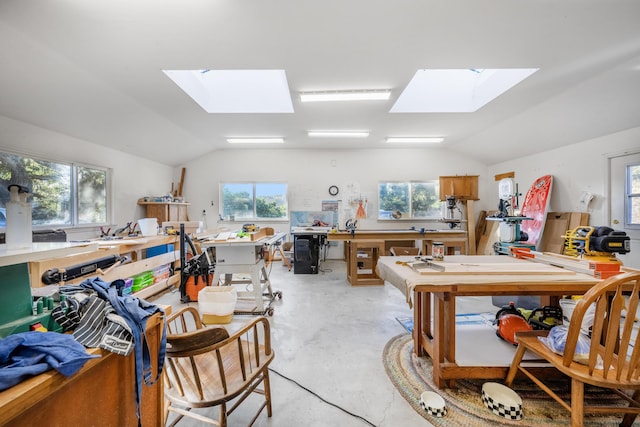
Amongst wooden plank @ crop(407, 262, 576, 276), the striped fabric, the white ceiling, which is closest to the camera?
the striped fabric

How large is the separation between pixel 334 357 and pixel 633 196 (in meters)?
4.83

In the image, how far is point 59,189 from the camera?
3699mm

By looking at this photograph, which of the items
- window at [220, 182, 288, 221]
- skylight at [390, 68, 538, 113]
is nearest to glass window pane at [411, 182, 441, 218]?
skylight at [390, 68, 538, 113]

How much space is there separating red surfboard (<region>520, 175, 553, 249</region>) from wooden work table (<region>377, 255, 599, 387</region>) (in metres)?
3.44

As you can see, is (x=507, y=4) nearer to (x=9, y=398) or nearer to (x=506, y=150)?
(x=9, y=398)

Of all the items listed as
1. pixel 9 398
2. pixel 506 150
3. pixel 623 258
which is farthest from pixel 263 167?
pixel 623 258

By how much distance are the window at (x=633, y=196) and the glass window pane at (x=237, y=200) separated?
6.81 metres

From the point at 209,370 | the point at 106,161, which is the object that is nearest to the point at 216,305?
the point at 209,370

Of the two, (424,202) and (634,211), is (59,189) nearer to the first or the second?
(424,202)

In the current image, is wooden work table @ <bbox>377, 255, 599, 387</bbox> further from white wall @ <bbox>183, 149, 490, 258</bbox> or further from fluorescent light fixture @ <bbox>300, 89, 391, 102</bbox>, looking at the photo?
white wall @ <bbox>183, 149, 490, 258</bbox>

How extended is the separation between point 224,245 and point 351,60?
2.55 m

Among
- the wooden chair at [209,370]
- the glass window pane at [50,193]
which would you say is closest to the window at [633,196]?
the wooden chair at [209,370]

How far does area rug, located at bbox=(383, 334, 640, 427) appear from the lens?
154cm

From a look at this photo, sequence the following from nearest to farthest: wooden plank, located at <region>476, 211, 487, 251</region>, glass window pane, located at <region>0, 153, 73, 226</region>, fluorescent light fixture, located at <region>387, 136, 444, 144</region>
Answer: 1. glass window pane, located at <region>0, 153, 73, 226</region>
2. fluorescent light fixture, located at <region>387, 136, 444, 144</region>
3. wooden plank, located at <region>476, 211, 487, 251</region>
